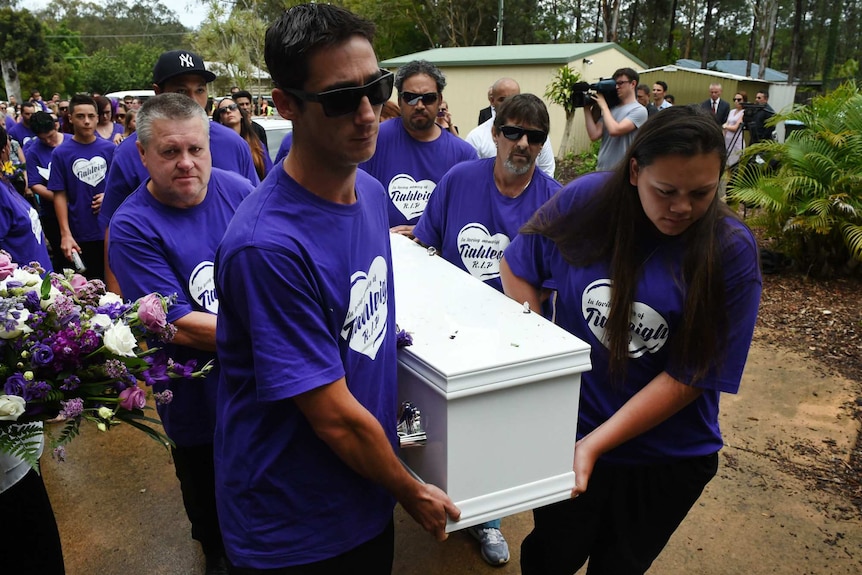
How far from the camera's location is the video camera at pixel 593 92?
6219 mm

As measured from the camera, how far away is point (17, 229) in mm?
2996

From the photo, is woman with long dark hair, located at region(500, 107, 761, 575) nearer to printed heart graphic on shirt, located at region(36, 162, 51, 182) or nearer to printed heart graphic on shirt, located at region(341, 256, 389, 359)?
printed heart graphic on shirt, located at region(341, 256, 389, 359)

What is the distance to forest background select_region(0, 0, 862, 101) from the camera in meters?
35.1

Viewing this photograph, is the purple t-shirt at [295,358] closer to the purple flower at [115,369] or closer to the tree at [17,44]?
the purple flower at [115,369]

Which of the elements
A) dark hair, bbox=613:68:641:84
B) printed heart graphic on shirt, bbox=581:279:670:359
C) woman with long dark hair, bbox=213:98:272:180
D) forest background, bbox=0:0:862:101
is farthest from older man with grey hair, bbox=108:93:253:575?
forest background, bbox=0:0:862:101

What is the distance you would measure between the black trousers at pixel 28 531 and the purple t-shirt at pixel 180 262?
0.47 metres

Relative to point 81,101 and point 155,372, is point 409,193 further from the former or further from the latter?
point 81,101

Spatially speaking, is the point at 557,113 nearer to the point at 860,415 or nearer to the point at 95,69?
the point at 860,415

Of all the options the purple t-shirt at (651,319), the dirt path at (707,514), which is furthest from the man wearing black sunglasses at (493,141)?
the purple t-shirt at (651,319)

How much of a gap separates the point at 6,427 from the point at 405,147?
2.53 metres

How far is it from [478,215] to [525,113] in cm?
48

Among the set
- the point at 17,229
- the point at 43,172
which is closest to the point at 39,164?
the point at 43,172

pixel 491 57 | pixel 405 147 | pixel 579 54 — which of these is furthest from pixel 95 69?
pixel 405 147

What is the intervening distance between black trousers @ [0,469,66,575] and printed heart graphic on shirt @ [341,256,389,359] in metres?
1.15
